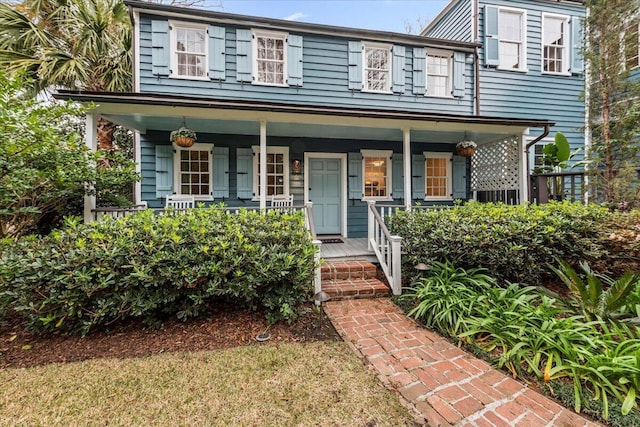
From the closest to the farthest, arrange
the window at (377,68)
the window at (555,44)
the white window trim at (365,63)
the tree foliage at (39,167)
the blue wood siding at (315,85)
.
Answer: the tree foliage at (39,167) < the blue wood siding at (315,85) < the white window trim at (365,63) < the window at (377,68) < the window at (555,44)

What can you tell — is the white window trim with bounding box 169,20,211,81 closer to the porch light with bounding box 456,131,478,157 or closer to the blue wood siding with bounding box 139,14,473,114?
the blue wood siding with bounding box 139,14,473,114

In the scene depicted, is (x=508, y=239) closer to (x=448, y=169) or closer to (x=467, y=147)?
(x=467, y=147)

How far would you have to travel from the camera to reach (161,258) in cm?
299

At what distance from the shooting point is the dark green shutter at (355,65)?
7.23 meters

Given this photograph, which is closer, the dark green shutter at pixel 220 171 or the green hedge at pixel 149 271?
the green hedge at pixel 149 271

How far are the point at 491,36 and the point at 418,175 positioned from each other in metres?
4.58

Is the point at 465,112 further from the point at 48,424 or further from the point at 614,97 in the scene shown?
the point at 48,424

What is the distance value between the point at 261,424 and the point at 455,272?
3.17 m

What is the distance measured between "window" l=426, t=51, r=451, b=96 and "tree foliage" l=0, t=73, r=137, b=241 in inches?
305

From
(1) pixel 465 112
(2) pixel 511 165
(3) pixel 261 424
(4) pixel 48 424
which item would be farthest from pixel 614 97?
(4) pixel 48 424

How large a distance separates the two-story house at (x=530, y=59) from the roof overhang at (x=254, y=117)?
2584 millimetres

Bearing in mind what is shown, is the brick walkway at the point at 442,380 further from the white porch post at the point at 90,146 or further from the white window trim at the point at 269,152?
the white porch post at the point at 90,146

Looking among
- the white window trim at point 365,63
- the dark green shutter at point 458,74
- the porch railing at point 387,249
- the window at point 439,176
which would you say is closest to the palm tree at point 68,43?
the white window trim at point 365,63


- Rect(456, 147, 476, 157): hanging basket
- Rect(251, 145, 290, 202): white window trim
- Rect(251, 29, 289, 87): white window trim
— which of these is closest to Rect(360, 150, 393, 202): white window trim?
Rect(456, 147, 476, 157): hanging basket
